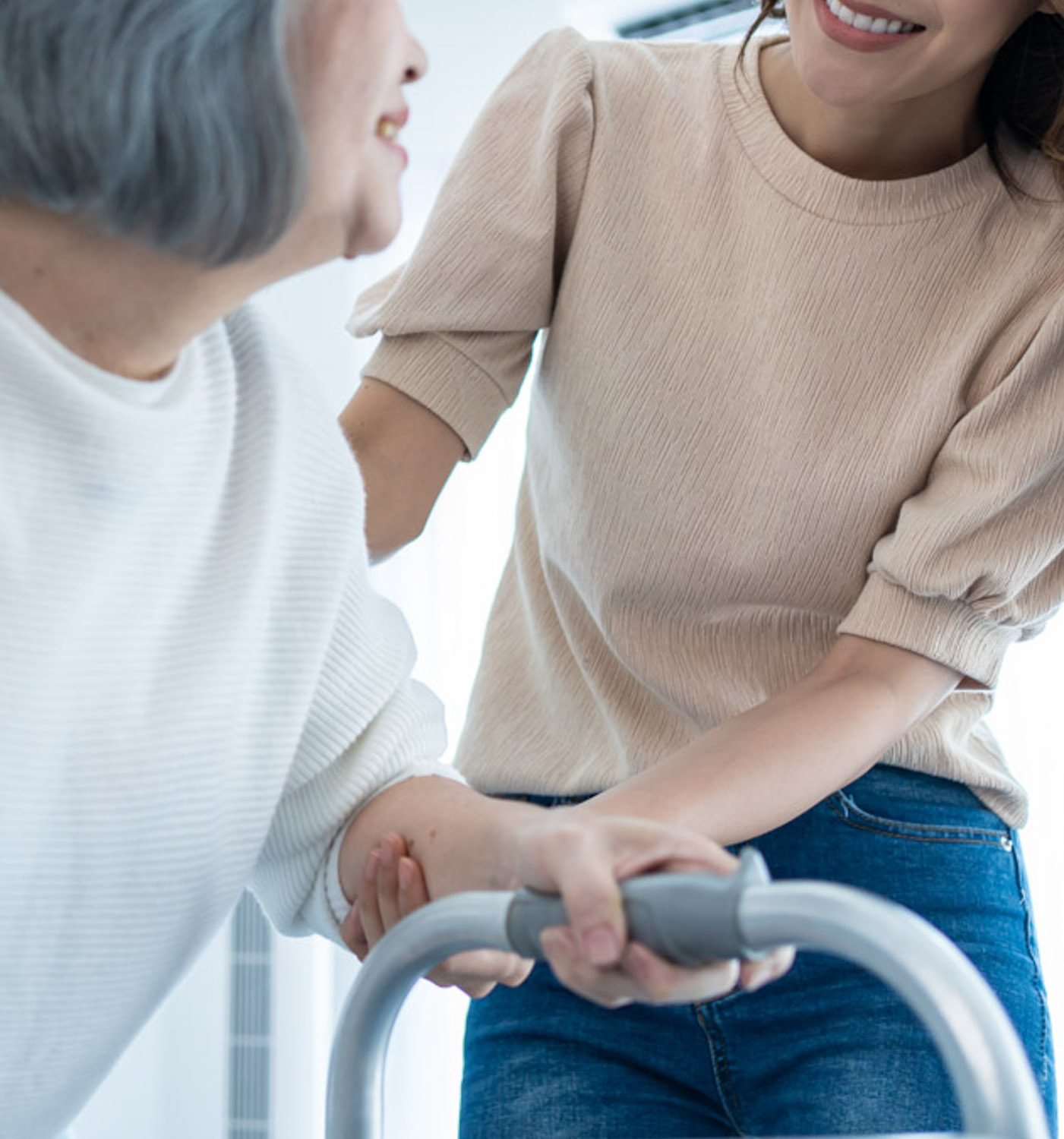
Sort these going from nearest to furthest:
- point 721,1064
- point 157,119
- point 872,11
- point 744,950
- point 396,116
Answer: point 744,950
point 157,119
point 396,116
point 872,11
point 721,1064

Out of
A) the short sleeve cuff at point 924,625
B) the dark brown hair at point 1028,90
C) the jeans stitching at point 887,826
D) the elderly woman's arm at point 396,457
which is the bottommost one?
the jeans stitching at point 887,826

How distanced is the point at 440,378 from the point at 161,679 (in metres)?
0.52

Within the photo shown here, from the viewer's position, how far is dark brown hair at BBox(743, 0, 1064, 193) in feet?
4.59

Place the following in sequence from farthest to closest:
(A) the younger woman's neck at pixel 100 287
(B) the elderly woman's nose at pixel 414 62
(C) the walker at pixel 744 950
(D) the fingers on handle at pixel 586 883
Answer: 1. (B) the elderly woman's nose at pixel 414 62
2. (A) the younger woman's neck at pixel 100 287
3. (D) the fingers on handle at pixel 586 883
4. (C) the walker at pixel 744 950

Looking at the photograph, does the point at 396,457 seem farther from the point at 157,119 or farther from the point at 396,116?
the point at 157,119

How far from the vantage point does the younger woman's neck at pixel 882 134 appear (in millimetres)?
1437

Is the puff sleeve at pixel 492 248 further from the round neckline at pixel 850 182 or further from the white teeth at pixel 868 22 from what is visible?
the white teeth at pixel 868 22

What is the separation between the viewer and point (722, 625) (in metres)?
1.45

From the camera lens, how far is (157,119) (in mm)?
848

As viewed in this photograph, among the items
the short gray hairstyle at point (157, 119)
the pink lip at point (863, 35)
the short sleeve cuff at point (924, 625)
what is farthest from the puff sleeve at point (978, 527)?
the short gray hairstyle at point (157, 119)

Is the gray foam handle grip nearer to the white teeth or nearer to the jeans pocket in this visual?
the jeans pocket

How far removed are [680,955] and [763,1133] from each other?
2.12 ft

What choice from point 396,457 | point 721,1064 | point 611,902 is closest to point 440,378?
point 396,457

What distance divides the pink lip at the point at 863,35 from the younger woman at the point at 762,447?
0.17 ft
